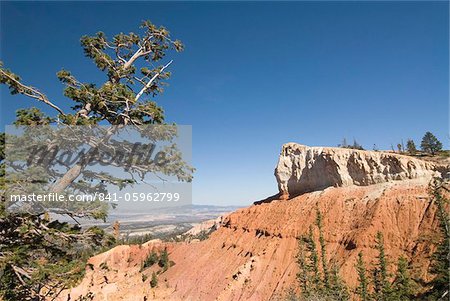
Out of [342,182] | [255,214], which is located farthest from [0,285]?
[255,214]

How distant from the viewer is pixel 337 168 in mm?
42938

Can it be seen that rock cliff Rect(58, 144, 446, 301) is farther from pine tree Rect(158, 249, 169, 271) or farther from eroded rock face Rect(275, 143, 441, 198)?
pine tree Rect(158, 249, 169, 271)

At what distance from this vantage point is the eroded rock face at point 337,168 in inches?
1452

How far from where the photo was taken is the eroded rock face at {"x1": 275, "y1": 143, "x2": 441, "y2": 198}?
36875 millimetres

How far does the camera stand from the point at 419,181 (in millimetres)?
35312

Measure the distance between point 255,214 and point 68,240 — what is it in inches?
1772

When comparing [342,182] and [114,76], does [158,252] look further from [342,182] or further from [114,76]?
[114,76]

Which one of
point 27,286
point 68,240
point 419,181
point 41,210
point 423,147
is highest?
point 423,147

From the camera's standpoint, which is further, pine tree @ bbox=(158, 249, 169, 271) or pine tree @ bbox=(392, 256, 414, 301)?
pine tree @ bbox=(158, 249, 169, 271)

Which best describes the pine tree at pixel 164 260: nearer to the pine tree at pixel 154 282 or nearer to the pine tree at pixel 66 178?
the pine tree at pixel 154 282

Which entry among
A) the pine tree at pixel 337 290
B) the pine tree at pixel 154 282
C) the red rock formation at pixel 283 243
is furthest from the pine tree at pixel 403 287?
the pine tree at pixel 154 282

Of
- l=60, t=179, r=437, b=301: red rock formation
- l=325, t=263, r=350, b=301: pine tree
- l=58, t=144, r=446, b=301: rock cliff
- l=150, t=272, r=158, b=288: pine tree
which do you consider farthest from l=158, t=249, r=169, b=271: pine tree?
l=325, t=263, r=350, b=301: pine tree

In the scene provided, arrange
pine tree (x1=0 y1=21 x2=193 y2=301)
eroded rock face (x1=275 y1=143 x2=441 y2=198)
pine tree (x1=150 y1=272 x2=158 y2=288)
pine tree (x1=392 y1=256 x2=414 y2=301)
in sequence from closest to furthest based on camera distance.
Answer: pine tree (x1=0 y1=21 x2=193 y2=301) < pine tree (x1=392 y1=256 x2=414 y2=301) < eroded rock face (x1=275 y1=143 x2=441 y2=198) < pine tree (x1=150 y1=272 x2=158 y2=288)

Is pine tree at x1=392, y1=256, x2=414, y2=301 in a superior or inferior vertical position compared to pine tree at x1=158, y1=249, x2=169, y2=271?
superior
